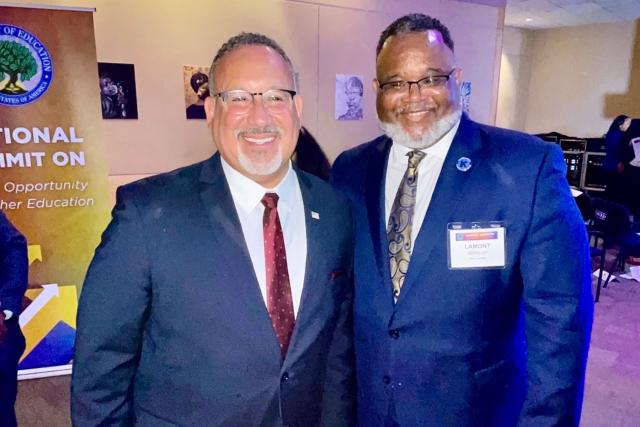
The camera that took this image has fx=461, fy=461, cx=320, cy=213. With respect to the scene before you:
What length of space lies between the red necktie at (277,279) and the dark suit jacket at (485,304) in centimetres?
34

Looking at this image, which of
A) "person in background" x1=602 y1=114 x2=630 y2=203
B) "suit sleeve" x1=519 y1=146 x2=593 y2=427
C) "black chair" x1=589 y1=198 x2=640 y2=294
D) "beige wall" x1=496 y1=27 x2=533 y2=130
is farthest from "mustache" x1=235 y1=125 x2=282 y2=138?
"beige wall" x1=496 y1=27 x2=533 y2=130

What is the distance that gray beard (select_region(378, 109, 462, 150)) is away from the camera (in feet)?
4.98

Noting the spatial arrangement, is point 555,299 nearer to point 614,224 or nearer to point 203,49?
point 203,49

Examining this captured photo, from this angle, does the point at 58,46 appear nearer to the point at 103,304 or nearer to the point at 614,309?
the point at 103,304

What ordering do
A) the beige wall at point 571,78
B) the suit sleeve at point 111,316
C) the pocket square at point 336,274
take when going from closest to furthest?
the suit sleeve at point 111,316
the pocket square at point 336,274
the beige wall at point 571,78

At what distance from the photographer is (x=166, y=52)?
3564mm

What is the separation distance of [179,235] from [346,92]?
354 centimetres

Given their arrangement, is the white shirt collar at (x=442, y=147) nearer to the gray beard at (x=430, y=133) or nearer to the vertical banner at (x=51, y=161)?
the gray beard at (x=430, y=133)

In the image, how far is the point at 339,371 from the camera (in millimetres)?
1508

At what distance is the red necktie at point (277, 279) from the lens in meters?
1.25

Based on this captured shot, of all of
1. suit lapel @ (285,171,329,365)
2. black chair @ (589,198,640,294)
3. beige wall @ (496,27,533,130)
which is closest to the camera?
suit lapel @ (285,171,329,365)

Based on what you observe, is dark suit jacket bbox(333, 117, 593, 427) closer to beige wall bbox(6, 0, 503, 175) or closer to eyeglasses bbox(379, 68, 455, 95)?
eyeglasses bbox(379, 68, 455, 95)

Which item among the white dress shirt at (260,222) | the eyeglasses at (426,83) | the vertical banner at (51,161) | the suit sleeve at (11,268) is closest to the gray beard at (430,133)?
the eyeglasses at (426,83)

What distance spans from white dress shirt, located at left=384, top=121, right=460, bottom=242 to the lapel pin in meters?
0.08
